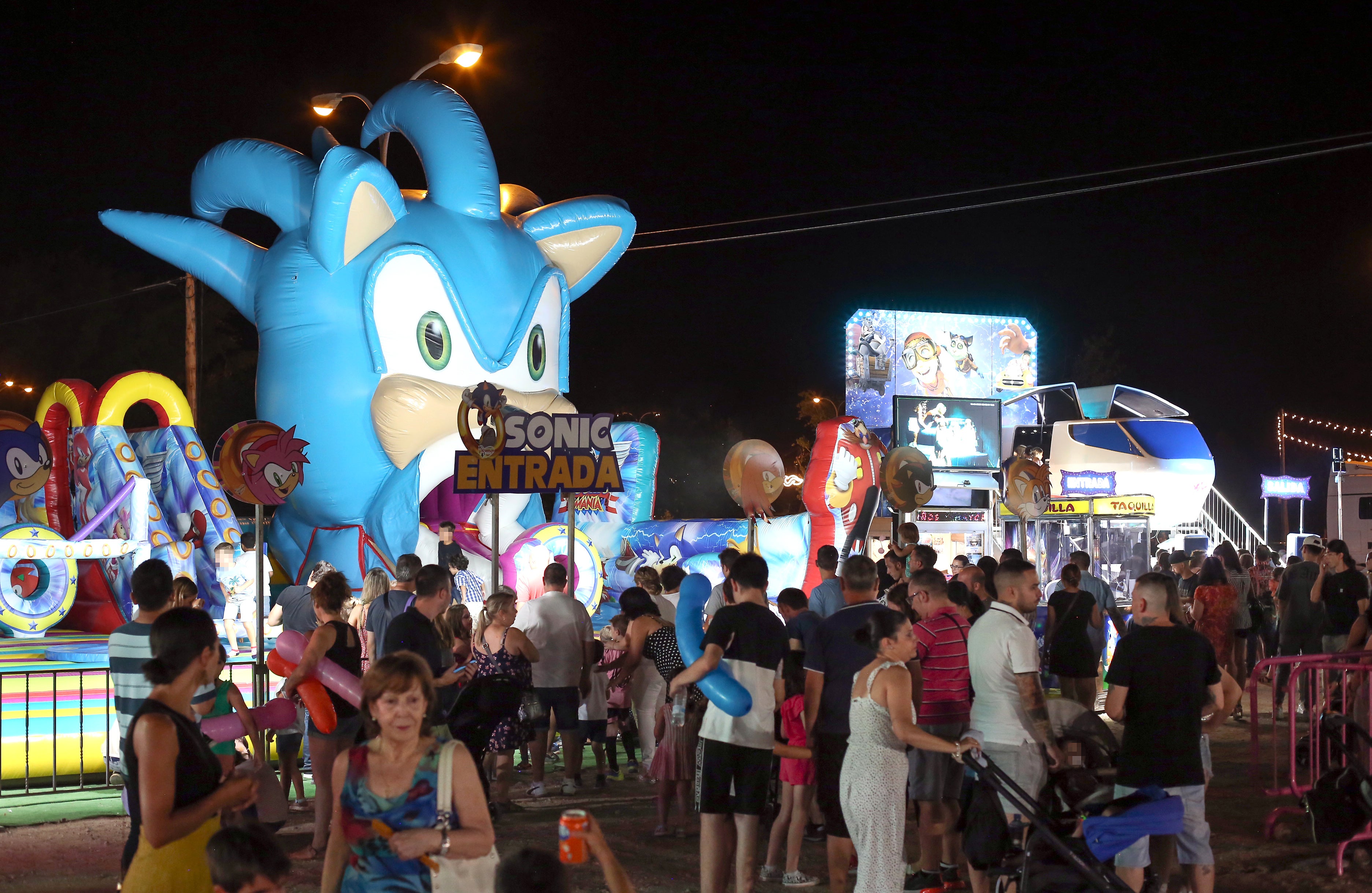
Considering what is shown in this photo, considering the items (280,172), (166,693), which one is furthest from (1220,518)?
(166,693)

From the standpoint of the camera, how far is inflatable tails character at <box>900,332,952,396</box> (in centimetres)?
4022

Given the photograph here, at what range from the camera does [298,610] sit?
31.2ft

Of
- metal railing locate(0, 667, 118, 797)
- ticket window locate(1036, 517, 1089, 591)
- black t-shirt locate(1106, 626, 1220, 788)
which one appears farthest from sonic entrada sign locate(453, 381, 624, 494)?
ticket window locate(1036, 517, 1089, 591)

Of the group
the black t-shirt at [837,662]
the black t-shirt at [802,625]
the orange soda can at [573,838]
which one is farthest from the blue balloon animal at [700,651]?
the orange soda can at [573,838]

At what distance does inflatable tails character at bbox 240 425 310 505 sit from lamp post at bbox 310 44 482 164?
4222 millimetres

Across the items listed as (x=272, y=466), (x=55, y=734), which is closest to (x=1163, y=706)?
(x=55, y=734)

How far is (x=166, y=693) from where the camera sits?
3.61 meters

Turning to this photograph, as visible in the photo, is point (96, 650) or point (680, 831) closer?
point (680, 831)

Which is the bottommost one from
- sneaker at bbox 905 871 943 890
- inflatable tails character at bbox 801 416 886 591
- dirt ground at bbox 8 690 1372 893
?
dirt ground at bbox 8 690 1372 893

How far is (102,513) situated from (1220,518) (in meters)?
29.9

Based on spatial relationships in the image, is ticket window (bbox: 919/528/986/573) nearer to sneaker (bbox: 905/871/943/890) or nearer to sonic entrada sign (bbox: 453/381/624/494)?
sonic entrada sign (bbox: 453/381/624/494)

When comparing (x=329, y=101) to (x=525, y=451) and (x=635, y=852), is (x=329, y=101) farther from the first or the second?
(x=635, y=852)

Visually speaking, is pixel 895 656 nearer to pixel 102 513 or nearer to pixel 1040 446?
pixel 102 513

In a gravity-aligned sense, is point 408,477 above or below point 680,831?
A: above
